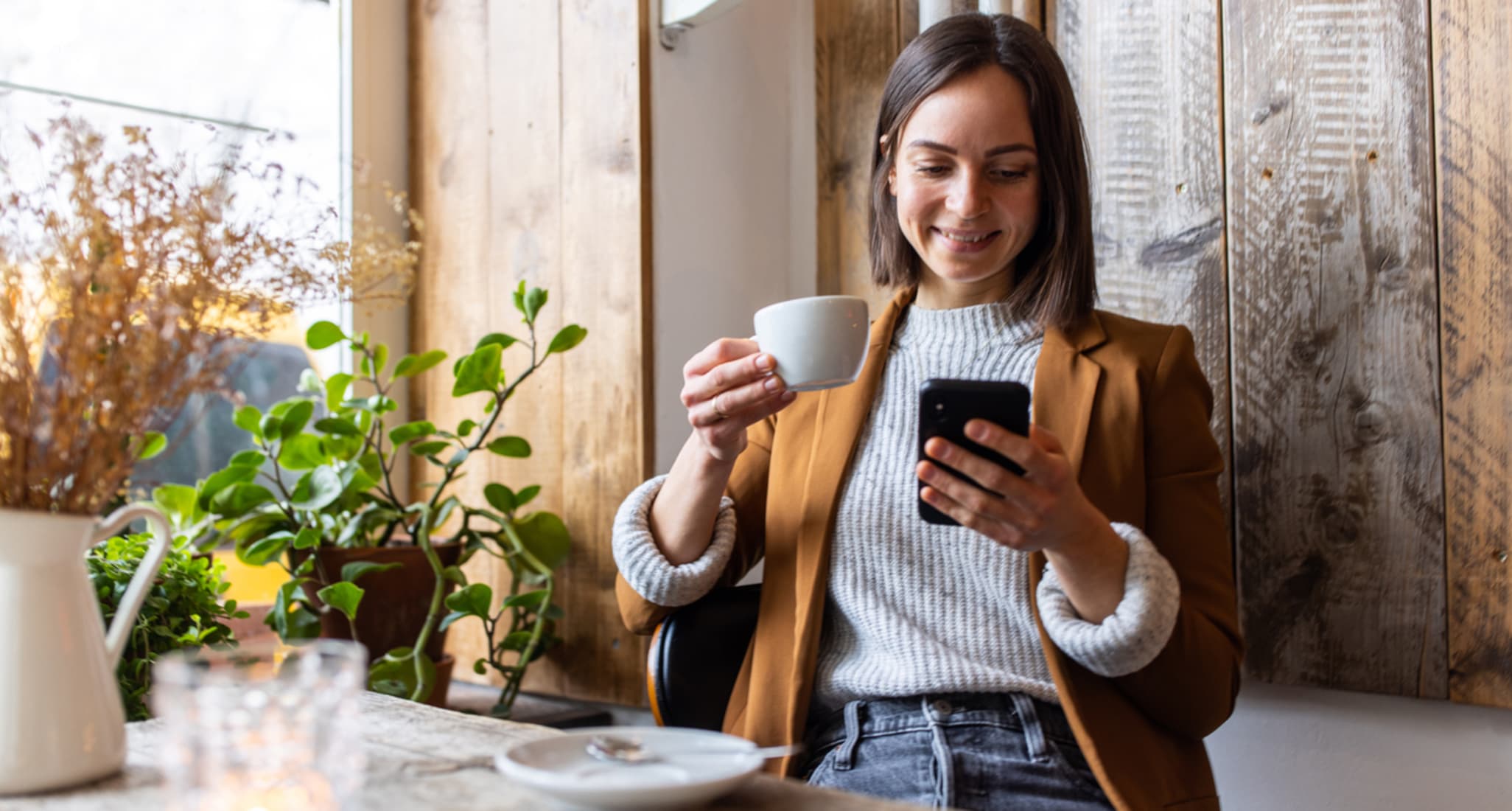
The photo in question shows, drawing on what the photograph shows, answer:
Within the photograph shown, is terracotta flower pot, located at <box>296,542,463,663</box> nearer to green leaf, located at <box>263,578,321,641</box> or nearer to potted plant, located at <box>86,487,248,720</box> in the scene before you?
green leaf, located at <box>263,578,321,641</box>

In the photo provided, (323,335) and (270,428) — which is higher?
(323,335)

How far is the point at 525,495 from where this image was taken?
1.77 meters

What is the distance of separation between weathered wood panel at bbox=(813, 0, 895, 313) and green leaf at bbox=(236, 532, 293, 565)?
2.92 ft

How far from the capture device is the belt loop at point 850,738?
3.86ft

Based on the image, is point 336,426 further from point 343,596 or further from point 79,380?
point 79,380

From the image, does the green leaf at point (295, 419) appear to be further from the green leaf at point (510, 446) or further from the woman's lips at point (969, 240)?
the woman's lips at point (969, 240)

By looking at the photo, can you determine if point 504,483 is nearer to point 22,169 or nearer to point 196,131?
point 196,131

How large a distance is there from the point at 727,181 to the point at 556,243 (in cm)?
29

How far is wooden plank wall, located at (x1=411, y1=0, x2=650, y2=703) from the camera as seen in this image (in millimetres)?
1767

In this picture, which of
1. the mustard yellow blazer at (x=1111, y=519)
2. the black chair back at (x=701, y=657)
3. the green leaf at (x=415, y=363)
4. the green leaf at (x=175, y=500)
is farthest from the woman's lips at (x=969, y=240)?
the green leaf at (x=175, y=500)

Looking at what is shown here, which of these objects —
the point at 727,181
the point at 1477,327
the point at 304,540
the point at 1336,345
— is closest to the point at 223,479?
the point at 304,540

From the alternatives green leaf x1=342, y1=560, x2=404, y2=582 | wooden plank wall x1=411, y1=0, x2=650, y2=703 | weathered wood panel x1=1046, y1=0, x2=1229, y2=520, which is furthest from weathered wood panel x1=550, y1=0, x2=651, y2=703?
weathered wood panel x1=1046, y1=0, x2=1229, y2=520

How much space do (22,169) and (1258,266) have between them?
50.0 inches

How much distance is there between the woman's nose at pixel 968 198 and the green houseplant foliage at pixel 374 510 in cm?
63
